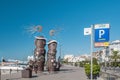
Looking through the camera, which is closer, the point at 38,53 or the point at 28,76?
the point at 28,76

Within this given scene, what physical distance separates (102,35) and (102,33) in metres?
0.10

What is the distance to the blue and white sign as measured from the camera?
14.4 m

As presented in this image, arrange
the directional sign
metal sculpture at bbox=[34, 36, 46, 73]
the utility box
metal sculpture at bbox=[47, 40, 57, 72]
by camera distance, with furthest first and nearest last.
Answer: metal sculpture at bbox=[47, 40, 57, 72], metal sculpture at bbox=[34, 36, 46, 73], the utility box, the directional sign

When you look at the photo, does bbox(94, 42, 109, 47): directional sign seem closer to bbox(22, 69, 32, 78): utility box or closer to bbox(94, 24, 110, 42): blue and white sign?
bbox(94, 24, 110, 42): blue and white sign

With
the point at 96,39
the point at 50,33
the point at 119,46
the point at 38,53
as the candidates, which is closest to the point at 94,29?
the point at 96,39

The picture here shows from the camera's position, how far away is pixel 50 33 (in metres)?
47.2

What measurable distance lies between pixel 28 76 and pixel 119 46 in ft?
526

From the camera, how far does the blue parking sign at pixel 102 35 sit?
47.3ft

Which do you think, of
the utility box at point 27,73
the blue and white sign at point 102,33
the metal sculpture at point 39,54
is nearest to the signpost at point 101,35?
the blue and white sign at point 102,33

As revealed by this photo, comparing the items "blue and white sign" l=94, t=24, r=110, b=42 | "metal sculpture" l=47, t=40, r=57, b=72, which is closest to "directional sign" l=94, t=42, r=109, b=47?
"blue and white sign" l=94, t=24, r=110, b=42

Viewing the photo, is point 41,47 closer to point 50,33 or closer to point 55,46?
point 55,46

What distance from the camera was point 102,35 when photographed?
1447cm

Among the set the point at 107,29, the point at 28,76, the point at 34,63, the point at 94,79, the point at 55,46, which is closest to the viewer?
the point at 107,29

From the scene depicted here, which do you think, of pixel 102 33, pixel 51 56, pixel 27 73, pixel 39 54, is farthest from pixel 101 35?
pixel 51 56
